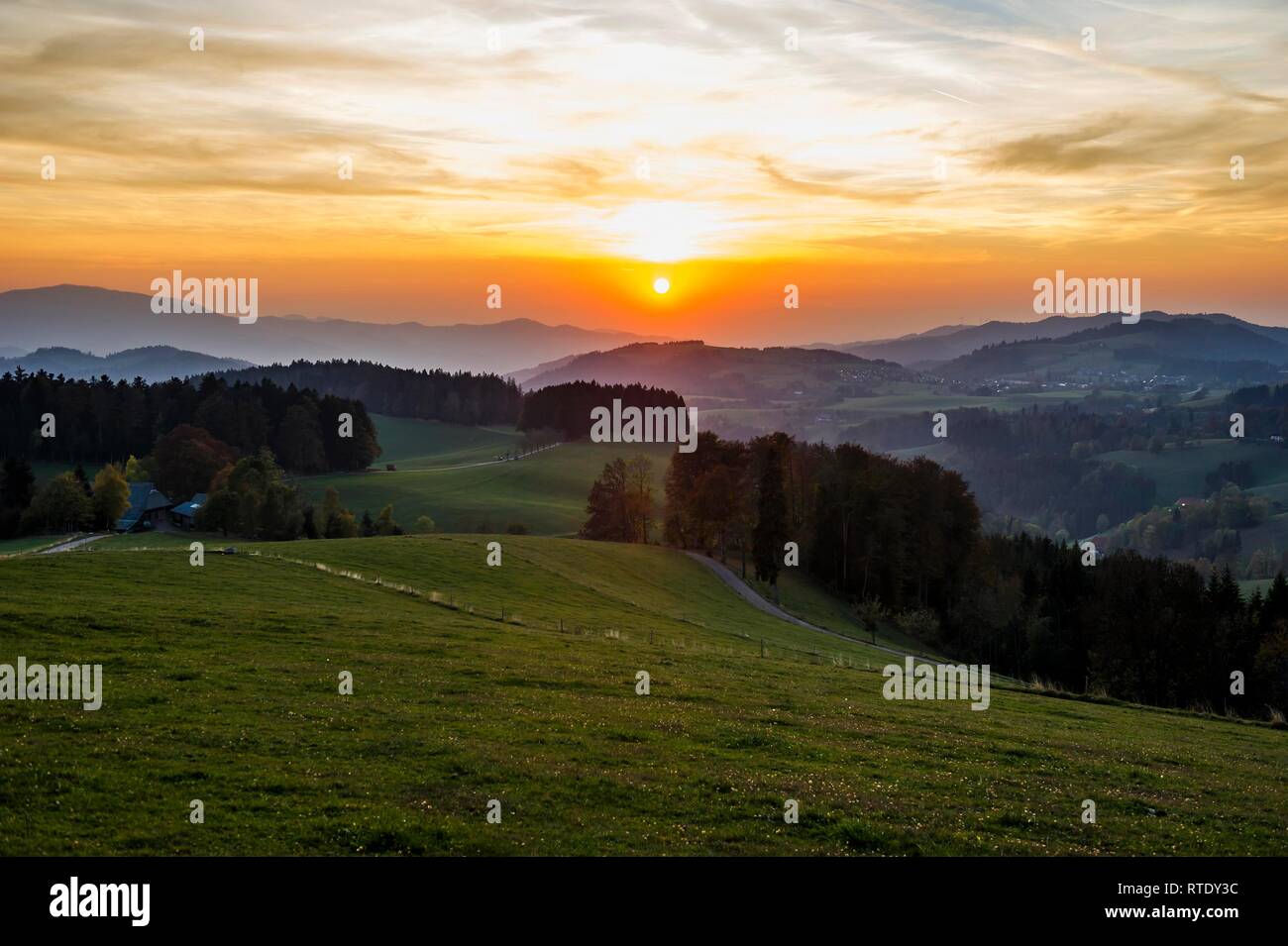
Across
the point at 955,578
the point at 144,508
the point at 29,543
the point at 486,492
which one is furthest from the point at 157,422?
the point at 955,578

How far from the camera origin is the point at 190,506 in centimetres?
11175

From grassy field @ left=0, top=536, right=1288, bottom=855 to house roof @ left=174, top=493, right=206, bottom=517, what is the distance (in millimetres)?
76630

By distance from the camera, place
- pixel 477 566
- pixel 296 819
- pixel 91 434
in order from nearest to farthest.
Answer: pixel 296 819, pixel 477 566, pixel 91 434

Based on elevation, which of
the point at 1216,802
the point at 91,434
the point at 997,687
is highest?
the point at 91,434

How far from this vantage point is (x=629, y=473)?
106m

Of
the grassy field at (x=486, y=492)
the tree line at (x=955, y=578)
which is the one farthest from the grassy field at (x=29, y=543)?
the tree line at (x=955, y=578)

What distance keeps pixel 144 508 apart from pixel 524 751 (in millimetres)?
109534

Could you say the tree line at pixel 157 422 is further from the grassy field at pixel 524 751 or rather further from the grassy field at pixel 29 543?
the grassy field at pixel 524 751

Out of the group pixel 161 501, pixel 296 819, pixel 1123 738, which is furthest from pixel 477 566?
pixel 161 501

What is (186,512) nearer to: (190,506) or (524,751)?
(190,506)

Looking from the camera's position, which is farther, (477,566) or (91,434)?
(91,434)

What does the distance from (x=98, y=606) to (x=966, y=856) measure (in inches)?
1111

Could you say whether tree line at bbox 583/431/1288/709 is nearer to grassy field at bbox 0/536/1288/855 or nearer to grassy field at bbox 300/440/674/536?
grassy field at bbox 300/440/674/536

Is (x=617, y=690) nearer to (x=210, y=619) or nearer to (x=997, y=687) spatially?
(x=210, y=619)
